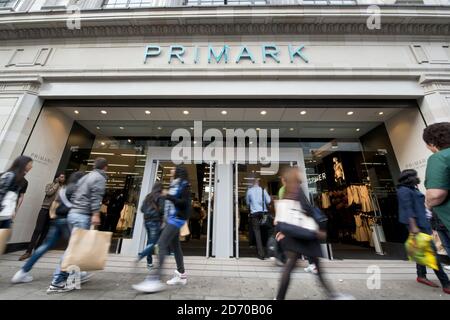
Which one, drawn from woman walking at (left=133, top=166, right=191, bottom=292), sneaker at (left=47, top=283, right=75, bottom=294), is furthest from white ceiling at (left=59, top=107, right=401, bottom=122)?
sneaker at (left=47, top=283, right=75, bottom=294)

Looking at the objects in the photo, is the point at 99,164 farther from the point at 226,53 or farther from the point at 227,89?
the point at 226,53

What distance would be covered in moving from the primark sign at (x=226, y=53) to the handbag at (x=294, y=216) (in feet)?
16.4

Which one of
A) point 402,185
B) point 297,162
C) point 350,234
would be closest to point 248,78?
point 297,162

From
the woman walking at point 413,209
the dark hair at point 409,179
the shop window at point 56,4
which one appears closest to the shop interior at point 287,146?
the woman walking at point 413,209

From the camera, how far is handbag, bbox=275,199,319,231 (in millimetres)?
2393

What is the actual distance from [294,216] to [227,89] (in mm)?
4500

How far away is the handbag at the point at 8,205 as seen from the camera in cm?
294

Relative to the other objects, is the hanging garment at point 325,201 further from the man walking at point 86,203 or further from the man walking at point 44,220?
the man walking at point 44,220

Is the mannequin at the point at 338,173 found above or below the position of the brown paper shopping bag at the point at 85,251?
above

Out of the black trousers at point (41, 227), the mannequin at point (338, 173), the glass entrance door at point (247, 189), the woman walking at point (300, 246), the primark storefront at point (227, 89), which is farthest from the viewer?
the mannequin at point (338, 173)

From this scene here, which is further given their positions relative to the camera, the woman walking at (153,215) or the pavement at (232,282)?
the woman walking at (153,215)

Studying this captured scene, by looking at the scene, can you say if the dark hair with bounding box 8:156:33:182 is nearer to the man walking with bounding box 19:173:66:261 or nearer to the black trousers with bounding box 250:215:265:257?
the man walking with bounding box 19:173:66:261

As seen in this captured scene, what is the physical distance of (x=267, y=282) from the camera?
346 cm

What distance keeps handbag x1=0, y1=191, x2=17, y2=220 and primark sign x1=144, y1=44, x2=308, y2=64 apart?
486cm
